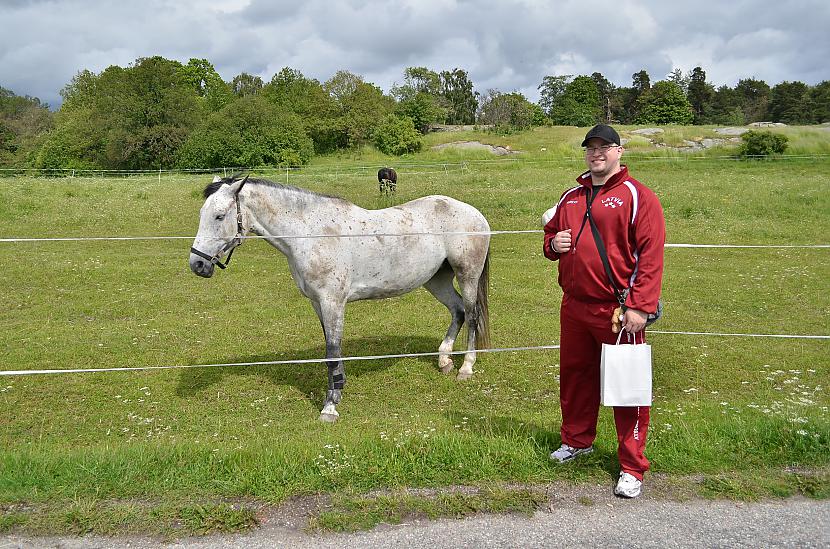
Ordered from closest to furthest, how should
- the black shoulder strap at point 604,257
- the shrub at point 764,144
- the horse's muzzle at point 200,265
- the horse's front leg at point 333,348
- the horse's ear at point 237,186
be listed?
the black shoulder strap at point 604,257 → the horse's muzzle at point 200,265 → the horse's ear at point 237,186 → the horse's front leg at point 333,348 → the shrub at point 764,144

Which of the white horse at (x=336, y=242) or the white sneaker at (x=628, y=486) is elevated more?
the white horse at (x=336, y=242)

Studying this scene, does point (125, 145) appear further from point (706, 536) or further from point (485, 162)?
point (706, 536)

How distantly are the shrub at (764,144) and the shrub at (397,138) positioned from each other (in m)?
25.7

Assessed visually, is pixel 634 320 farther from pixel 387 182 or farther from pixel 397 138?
pixel 397 138

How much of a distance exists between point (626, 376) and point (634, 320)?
0.37 metres

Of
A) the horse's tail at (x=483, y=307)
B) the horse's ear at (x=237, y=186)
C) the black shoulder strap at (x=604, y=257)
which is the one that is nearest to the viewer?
the black shoulder strap at (x=604, y=257)

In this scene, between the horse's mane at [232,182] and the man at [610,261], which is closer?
the man at [610,261]

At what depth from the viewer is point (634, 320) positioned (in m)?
3.93

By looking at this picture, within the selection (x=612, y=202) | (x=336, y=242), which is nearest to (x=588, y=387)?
(x=612, y=202)

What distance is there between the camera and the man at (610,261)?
12.9 ft

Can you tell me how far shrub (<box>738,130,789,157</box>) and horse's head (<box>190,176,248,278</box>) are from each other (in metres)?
39.7

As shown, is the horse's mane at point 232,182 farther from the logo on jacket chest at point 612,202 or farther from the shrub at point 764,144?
the shrub at point 764,144

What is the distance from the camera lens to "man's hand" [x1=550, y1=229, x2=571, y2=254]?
13.7ft

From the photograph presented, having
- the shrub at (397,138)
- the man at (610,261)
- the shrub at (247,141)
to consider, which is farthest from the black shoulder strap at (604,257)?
the shrub at (397,138)
